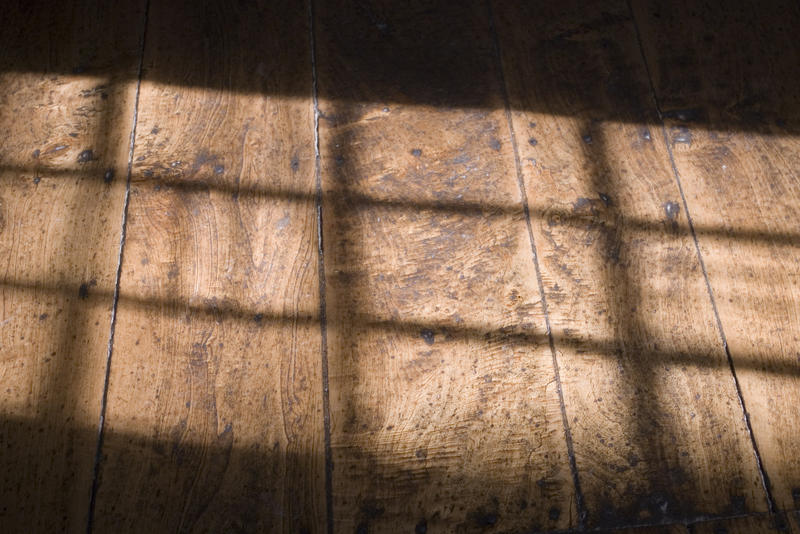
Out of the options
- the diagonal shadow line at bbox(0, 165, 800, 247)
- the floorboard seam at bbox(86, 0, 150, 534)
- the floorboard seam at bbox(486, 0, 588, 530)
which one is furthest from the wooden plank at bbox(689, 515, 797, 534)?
A: the floorboard seam at bbox(86, 0, 150, 534)

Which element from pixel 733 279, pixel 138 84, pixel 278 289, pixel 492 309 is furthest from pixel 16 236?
pixel 733 279

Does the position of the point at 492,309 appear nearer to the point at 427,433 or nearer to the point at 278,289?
the point at 427,433

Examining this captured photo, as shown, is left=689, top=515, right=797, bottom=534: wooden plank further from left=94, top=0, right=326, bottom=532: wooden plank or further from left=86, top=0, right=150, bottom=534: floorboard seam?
left=86, top=0, right=150, bottom=534: floorboard seam

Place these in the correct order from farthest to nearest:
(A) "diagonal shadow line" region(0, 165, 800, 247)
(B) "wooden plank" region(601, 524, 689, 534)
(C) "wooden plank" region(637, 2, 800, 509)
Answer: (A) "diagonal shadow line" region(0, 165, 800, 247), (C) "wooden plank" region(637, 2, 800, 509), (B) "wooden plank" region(601, 524, 689, 534)

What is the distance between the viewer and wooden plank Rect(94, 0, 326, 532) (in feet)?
4.09

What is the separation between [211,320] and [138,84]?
2.12 ft

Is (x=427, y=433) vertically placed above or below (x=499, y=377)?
below

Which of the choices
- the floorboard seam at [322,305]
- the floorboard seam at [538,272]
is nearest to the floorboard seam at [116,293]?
the floorboard seam at [322,305]

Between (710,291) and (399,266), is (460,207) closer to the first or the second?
(399,266)

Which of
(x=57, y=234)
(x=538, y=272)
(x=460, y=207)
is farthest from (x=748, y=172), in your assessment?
(x=57, y=234)

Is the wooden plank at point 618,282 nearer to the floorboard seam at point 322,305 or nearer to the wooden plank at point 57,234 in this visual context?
the floorboard seam at point 322,305

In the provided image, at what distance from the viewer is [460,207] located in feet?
4.91

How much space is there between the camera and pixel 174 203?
1.49m

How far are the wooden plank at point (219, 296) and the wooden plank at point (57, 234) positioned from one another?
0.16 ft
